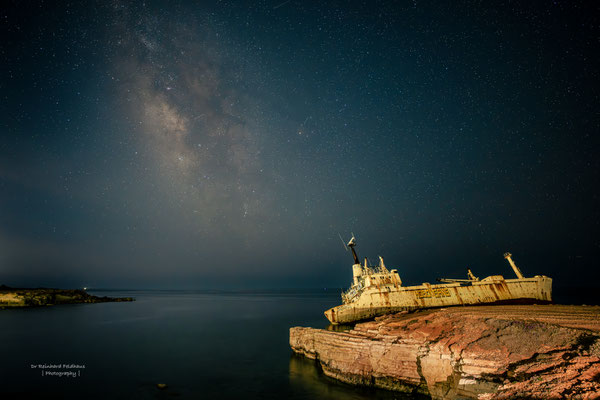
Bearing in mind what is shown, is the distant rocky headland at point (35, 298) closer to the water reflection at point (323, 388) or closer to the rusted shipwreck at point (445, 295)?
the rusted shipwreck at point (445, 295)

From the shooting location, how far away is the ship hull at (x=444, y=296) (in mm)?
25734

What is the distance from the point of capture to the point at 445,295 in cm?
2748

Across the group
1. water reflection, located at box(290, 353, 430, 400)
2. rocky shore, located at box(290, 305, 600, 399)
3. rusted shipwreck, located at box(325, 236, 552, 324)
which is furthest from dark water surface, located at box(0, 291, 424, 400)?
rusted shipwreck, located at box(325, 236, 552, 324)

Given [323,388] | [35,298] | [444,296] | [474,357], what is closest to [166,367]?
[323,388]

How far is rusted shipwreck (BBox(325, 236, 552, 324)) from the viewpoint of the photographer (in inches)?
1014

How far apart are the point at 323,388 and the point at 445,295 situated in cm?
2118

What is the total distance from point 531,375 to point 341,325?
2525 centimetres

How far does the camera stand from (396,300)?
2848 centimetres

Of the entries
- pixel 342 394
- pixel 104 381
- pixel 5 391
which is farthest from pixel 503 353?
pixel 5 391

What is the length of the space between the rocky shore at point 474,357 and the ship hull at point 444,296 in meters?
15.2

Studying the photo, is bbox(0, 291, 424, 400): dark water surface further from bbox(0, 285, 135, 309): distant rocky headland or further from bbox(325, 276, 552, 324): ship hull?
bbox(0, 285, 135, 309): distant rocky headland

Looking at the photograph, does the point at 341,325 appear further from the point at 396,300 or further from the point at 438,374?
the point at 438,374

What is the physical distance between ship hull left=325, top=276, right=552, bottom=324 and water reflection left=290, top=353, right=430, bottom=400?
14498 mm

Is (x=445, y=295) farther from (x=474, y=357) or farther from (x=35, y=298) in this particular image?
(x=35, y=298)
